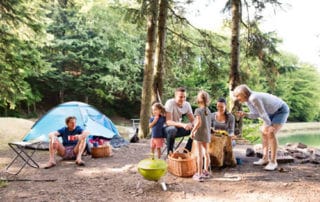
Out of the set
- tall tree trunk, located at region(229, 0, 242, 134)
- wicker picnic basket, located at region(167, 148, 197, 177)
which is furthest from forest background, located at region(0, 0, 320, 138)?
wicker picnic basket, located at region(167, 148, 197, 177)

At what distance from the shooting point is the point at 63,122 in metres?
6.43

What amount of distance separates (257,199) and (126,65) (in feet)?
52.1

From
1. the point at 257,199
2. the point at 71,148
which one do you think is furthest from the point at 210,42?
the point at 257,199

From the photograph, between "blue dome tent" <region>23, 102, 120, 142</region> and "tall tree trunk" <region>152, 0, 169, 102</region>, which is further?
"tall tree trunk" <region>152, 0, 169, 102</region>

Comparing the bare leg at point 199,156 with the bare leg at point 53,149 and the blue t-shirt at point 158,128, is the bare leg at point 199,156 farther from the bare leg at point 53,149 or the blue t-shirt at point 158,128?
the bare leg at point 53,149

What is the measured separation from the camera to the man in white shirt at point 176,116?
438 centimetres

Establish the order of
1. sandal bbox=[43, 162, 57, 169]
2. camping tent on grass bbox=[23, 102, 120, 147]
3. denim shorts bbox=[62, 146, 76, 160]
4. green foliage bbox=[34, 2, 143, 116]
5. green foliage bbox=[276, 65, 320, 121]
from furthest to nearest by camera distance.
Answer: green foliage bbox=[276, 65, 320, 121] < green foliage bbox=[34, 2, 143, 116] < camping tent on grass bbox=[23, 102, 120, 147] < denim shorts bbox=[62, 146, 76, 160] < sandal bbox=[43, 162, 57, 169]

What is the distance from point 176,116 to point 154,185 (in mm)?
1260

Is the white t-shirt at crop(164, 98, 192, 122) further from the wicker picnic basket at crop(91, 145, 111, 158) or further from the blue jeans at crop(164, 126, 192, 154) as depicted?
the wicker picnic basket at crop(91, 145, 111, 158)

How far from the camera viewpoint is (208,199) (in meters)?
3.10

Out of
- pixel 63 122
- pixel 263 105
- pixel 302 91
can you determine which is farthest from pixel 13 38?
pixel 302 91

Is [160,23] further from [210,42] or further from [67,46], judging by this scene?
[67,46]

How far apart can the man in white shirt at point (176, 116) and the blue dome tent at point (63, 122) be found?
7.47 ft

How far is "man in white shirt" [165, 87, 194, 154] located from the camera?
14.4 ft
